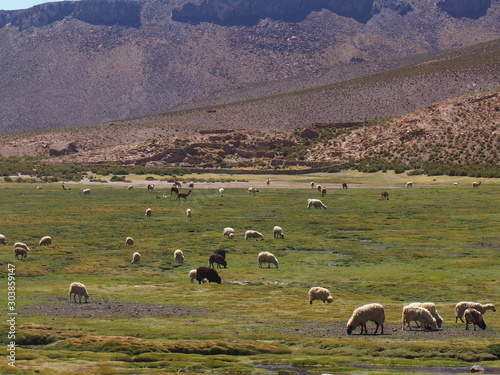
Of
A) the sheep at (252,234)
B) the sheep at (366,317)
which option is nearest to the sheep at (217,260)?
the sheep at (252,234)

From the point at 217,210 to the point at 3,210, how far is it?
13926mm

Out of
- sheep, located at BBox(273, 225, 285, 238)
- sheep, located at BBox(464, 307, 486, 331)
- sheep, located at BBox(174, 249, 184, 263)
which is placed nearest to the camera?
sheep, located at BBox(464, 307, 486, 331)

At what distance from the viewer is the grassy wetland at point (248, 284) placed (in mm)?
20172

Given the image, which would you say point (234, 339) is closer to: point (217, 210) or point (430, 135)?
point (217, 210)

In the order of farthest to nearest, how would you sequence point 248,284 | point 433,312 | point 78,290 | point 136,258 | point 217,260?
point 136,258
point 217,260
point 248,284
point 78,290
point 433,312

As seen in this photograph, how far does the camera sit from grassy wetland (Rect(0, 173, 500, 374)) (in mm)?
20172

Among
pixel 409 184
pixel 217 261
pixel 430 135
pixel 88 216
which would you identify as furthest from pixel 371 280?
pixel 430 135

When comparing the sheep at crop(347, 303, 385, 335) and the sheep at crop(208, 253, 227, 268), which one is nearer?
the sheep at crop(347, 303, 385, 335)

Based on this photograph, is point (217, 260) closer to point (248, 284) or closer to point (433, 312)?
point (248, 284)

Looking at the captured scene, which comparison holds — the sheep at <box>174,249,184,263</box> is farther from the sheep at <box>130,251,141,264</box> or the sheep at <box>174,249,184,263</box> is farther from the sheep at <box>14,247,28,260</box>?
the sheep at <box>14,247,28,260</box>

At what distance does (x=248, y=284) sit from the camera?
31.2m

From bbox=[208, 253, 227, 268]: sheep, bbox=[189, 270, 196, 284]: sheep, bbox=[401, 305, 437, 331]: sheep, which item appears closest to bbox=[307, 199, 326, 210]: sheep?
bbox=[208, 253, 227, 268]: sheep

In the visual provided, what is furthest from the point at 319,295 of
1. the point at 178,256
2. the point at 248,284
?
the point at 178,256

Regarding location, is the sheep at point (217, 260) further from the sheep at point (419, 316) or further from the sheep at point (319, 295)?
the sheep at point (419, 316)
